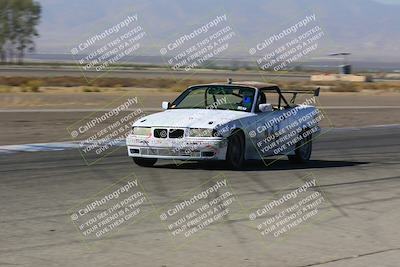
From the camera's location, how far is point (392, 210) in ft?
32.1

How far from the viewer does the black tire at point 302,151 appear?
1442 centimetres

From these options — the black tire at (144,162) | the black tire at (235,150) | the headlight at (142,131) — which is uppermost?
the headlight at (142,131)

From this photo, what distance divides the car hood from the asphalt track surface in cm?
72

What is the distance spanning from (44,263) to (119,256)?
668 mm

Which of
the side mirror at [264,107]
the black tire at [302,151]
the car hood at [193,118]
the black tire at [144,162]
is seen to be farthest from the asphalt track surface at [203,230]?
the side mirror at [264,107]

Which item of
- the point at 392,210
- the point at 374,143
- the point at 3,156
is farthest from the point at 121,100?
the point at 392,210

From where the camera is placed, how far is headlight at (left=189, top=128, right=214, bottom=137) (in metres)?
12.2

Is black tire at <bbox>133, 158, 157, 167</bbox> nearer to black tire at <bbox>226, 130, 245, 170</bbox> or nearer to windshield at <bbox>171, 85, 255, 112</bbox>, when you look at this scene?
windshield at <bbox>171, 85, 255, 112</bbox>

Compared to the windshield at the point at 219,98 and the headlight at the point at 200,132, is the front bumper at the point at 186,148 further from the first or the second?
the windshield at the point at 219,98

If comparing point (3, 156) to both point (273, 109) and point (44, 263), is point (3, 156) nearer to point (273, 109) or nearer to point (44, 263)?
point (273, 109)

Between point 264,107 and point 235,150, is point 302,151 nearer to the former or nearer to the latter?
point 264,107

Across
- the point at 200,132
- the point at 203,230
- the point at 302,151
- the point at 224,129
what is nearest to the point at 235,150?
the point at 224,129

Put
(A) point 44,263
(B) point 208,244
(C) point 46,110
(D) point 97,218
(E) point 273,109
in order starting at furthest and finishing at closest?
(C) point 46,110, (E) point 273,109, (D) point 97,218, (B) point 208,244, (A) point 44,263

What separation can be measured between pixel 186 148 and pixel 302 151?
3040 mm
